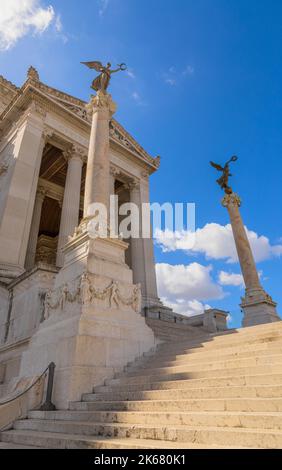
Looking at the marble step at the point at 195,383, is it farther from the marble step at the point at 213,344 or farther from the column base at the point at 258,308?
the column base at the point at 258,308

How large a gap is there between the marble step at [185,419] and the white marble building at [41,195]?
1625mm

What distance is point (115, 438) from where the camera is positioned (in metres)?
4.35

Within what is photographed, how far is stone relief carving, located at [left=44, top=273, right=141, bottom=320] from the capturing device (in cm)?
807

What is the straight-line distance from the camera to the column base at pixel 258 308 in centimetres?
1597

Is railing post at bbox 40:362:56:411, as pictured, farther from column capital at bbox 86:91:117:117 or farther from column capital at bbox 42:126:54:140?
column capital at bbox 42:126:54:140

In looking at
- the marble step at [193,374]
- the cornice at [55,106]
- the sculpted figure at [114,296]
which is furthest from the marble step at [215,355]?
the cornice at [55,106]

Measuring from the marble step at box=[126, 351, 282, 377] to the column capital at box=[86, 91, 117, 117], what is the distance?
34.3 feet

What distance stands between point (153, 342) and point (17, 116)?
2111cm

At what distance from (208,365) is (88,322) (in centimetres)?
299

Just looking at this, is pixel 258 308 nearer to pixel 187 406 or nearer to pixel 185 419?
pixel 187 406

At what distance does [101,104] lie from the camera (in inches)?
522
